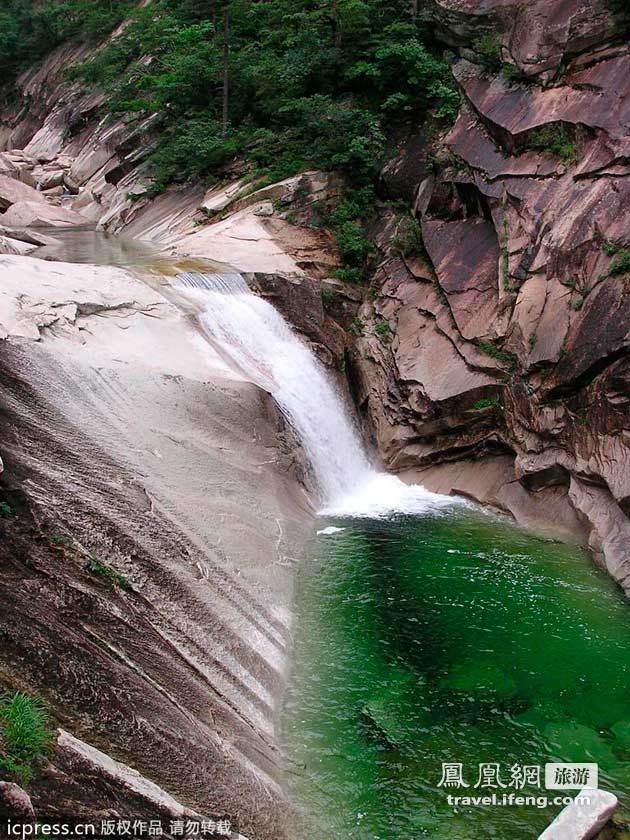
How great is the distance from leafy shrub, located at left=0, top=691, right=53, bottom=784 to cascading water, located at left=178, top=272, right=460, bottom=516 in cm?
883

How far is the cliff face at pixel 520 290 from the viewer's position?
12781 millimetres

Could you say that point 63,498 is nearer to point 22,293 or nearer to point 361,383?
point 22,293

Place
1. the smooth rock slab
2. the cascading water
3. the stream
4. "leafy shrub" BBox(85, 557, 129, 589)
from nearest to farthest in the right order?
the smooth rock slab < the stream < "leafy shrub" BBox(85, 557, 129, 589) < the cascading water

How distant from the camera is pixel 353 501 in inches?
585

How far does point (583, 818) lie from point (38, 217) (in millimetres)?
25345

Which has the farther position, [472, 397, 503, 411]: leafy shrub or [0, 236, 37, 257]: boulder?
[0, 236, 37, 257]: boulder

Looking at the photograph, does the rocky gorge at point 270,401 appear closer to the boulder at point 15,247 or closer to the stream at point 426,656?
the boulder at point 15,247

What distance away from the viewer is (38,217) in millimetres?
26500

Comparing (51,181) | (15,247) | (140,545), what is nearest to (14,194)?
(51,181)

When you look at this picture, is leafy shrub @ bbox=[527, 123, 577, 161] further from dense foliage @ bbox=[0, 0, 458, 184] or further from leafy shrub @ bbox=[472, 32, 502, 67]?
dense foliage @ bbox=[0, 0, 458, 184]

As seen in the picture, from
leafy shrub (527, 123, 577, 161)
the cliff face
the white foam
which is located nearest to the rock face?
the white foam

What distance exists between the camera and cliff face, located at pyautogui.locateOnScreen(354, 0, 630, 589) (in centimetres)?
1278

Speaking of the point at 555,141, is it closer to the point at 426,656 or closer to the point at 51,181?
the point at 426,656

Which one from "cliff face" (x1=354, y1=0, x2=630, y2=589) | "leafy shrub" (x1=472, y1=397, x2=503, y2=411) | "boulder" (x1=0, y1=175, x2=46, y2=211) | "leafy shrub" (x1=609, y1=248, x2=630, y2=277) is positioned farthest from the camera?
"boulder" (x1=0, y1=175, x2=46, y2=211)
